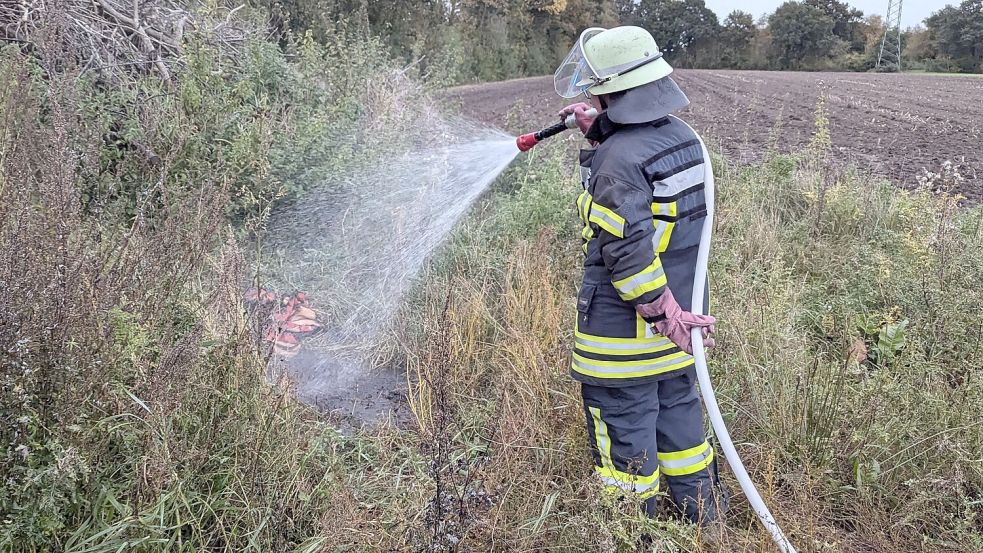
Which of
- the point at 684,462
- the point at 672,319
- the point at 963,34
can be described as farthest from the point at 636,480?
the point at 963,34

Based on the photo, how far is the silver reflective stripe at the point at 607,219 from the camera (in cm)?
221

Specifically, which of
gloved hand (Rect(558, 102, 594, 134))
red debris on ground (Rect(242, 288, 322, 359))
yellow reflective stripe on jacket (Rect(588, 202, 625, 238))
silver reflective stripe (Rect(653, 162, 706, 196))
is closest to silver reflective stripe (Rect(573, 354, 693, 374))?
yellow reflective stripe on jacket (Rect(588, 202, 625, 238))

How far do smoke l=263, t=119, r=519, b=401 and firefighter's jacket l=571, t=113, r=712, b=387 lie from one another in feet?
6.85

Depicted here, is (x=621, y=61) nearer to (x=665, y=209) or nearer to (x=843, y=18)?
(x=665, y=209)

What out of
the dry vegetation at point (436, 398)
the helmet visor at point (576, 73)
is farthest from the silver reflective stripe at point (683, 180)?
the dry vegetation at point (436, 398)

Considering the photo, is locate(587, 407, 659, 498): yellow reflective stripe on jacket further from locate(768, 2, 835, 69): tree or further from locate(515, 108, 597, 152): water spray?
locate(768, 2, 835, 69): tree

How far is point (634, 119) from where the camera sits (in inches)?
91.3

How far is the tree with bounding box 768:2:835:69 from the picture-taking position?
177 feet

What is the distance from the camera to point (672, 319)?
2.30 meters

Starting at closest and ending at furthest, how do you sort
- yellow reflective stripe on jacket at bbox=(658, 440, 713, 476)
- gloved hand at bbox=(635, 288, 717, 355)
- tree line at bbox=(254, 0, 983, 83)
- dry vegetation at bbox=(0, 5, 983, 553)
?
dry vegetation at bbox=(0, 5, 983, 553) → gloved hand at bbox=(635, 288, 717, 355) → yellow reflective stripe on jacket at bbox=(658, 440, 713, 476) → tree line at bbox=(254, 0, 983, 83)

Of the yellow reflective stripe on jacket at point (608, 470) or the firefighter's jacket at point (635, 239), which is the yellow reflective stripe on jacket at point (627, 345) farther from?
the yellow reflective stripe on jacket at point (608, 470)

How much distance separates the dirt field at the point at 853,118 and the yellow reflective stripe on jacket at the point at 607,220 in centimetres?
447

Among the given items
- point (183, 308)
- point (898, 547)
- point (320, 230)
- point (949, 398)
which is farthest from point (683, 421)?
point (320, 230)

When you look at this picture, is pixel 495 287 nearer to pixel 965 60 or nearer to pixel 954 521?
pixel 954 521
